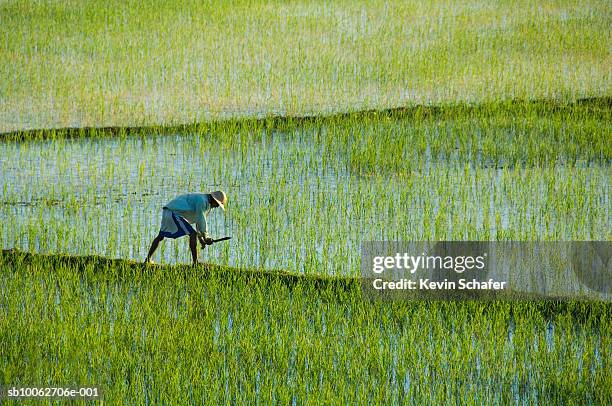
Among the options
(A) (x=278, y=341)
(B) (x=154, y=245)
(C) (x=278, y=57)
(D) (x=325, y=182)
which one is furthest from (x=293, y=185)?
(C) (x=278, y=57)

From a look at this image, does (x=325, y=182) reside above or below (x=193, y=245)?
above

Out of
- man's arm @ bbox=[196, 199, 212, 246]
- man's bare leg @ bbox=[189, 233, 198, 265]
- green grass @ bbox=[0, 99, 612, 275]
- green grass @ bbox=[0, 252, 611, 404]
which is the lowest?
green grass @ bbox=[0, 252, 611, 404]

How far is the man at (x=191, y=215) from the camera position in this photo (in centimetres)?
537

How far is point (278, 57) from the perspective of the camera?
9.67 m

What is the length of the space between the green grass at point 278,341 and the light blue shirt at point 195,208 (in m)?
0.22

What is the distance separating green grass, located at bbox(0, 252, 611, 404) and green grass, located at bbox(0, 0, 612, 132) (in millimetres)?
3143

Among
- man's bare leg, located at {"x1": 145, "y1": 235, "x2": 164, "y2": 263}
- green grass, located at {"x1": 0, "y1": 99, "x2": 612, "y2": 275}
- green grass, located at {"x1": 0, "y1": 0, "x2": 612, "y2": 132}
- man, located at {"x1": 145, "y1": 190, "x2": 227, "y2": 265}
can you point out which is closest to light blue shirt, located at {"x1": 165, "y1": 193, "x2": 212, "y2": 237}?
man, located at {"x1": 145, "y1": 190, "x2": 227, "y2": 265}

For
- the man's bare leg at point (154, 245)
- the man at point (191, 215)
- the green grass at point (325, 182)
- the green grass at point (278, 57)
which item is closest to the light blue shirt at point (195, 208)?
the man at point (191, 215)

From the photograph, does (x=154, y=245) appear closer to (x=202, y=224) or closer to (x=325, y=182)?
(x=202, y=224)

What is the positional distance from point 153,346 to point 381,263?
1.44 metres

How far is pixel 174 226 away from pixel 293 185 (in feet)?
4.85

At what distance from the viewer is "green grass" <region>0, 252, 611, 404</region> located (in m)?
4.26

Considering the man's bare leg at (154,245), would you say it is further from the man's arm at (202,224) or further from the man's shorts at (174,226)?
the man's arm at (202,224)

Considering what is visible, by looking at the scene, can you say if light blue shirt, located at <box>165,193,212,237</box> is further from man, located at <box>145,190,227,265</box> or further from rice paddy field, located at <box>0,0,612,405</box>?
rice paddy field, located at <box>0,0,612,405</box>
